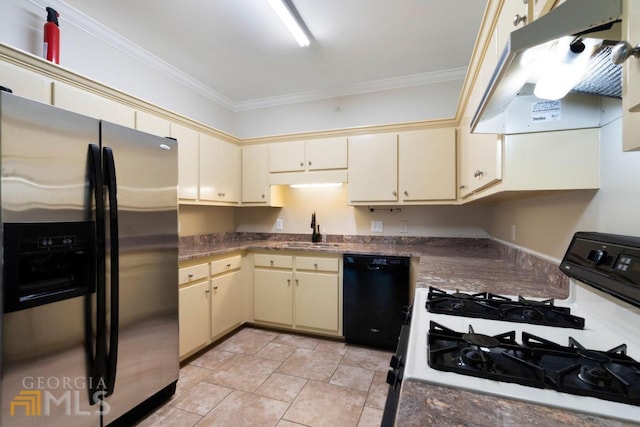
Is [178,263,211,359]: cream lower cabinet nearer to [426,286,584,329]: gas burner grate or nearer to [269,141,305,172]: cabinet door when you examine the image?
[269,141,305,172]: cabinet door

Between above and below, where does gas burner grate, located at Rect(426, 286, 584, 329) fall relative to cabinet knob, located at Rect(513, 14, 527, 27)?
below

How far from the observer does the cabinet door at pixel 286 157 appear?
3.03m

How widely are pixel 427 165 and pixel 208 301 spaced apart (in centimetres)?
235

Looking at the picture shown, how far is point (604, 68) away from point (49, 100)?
244 centimetres

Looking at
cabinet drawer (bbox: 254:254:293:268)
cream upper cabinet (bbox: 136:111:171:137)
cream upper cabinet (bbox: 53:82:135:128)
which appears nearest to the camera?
cream upper cabinet (bbox: 53:82:135:128)

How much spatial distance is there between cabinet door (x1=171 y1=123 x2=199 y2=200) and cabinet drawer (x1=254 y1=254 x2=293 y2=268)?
88 cm

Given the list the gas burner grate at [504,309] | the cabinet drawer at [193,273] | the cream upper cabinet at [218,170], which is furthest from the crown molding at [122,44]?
the gas burner grate at [504,309]

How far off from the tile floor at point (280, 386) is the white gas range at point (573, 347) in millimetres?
1172

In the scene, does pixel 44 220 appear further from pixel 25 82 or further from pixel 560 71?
pixel 560 71

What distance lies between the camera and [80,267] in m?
1.33

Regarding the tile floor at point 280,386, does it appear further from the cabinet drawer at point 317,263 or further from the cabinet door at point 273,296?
the cabinet drawer at point 317,263

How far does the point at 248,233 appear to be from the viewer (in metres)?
3.61

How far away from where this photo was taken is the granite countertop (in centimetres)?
46

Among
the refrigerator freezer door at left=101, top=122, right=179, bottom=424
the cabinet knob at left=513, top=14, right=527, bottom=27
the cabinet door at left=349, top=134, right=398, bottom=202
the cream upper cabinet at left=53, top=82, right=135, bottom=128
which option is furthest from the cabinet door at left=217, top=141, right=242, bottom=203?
the cabinet knob at left=513, top=14, right=527, bottom=27
